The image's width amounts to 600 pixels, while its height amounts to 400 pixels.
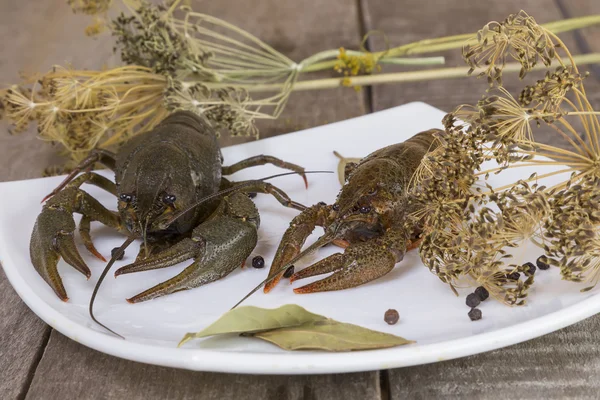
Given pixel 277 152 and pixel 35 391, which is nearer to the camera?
pixel 35 391

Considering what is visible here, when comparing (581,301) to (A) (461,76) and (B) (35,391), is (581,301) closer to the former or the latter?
(B) (35,391)

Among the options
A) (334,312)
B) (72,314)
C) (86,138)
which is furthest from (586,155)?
(86,138)

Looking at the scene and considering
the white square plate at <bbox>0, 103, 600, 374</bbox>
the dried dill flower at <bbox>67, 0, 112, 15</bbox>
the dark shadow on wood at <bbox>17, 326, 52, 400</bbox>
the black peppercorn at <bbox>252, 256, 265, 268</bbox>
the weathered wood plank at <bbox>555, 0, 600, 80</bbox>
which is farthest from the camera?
the weathered wood plank at <bbox>555, 0, 600, 80</bbox>

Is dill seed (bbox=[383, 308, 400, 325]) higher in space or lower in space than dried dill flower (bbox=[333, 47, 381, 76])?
lower

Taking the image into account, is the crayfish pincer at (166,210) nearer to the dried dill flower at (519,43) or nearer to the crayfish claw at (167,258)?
the crayfish claw at (167,258)

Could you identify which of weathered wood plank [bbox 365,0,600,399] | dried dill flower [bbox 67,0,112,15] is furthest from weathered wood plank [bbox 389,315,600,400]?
dried dill flower [bbox 67,0,112,15]

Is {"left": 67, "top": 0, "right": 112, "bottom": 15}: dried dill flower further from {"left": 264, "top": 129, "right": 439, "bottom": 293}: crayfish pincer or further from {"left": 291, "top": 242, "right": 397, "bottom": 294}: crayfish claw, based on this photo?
{"left": 291, "top": 242, "right": 397, "bottom": 294}: crayfish claw

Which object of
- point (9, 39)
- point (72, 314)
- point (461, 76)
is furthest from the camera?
point (9, 39)
